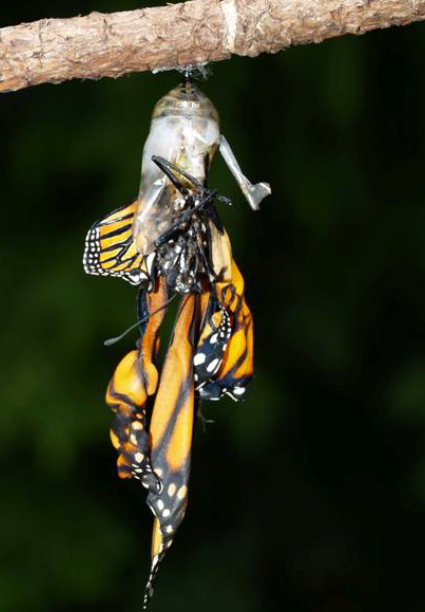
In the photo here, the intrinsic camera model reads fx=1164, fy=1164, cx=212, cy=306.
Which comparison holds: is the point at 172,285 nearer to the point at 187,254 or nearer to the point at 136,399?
the point at 187,254

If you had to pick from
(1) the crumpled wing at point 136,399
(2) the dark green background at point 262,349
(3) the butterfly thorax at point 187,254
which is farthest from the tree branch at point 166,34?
(2) the dark green background at point 262,349

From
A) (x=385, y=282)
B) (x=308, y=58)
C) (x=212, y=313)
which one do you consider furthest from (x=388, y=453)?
(x=212, y=313)

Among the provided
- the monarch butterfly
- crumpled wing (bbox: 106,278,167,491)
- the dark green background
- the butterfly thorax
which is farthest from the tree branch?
the dark green background

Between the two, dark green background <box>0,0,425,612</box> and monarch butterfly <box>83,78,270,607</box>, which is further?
dark green background <box>0,0,425,612</box>

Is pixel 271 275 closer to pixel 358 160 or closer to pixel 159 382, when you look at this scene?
pixel 358 160

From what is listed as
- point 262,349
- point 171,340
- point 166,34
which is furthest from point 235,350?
point 262,349

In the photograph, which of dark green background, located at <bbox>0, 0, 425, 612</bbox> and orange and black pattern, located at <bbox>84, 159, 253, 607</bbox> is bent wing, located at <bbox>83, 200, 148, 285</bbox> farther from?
dark green background, located at <bbox>0, 0, 425, 612</bbox>
